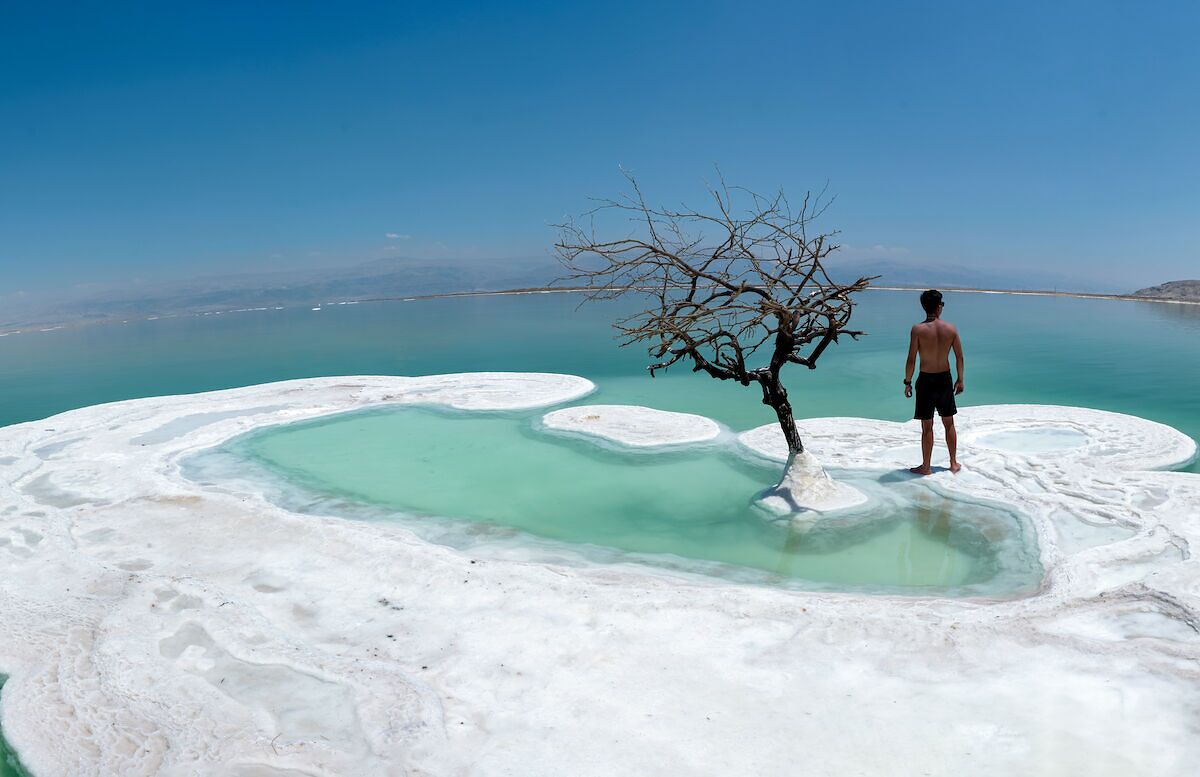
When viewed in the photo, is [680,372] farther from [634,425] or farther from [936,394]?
[936,394]

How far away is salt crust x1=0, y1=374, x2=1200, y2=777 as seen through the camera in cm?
324

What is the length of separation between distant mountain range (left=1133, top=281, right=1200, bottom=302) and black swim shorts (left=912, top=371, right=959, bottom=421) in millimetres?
48825

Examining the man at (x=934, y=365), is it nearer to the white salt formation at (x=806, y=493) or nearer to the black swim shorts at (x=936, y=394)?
the black swim shorts at (x=936, y=394)

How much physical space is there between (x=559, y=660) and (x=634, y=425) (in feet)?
22.0

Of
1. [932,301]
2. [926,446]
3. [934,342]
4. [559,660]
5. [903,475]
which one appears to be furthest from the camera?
[903,475]

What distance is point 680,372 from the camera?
17953 mm

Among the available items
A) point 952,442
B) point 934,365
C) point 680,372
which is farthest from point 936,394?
point 680,372

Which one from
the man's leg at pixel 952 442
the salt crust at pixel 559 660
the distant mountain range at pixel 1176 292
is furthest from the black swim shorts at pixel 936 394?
the distant mountain range at pixel 1176 292

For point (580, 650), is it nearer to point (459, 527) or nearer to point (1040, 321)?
point (459, 527)

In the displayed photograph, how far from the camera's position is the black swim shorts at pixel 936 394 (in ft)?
22.8

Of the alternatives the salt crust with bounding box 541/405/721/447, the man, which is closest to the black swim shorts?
the man

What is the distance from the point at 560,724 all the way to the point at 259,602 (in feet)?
8.72

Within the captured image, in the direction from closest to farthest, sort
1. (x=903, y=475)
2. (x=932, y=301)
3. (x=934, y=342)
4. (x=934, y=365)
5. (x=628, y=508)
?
(x=932, y=301) → (x=934, y=342) → (x=934, y=365) → (x=628, y=508) → (x=903, y=475)

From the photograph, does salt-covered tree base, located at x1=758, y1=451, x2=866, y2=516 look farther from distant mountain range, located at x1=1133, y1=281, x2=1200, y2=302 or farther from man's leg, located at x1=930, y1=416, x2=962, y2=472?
distant mountain range, located at x1=1133, y1=281, x2=1200, y2=302
